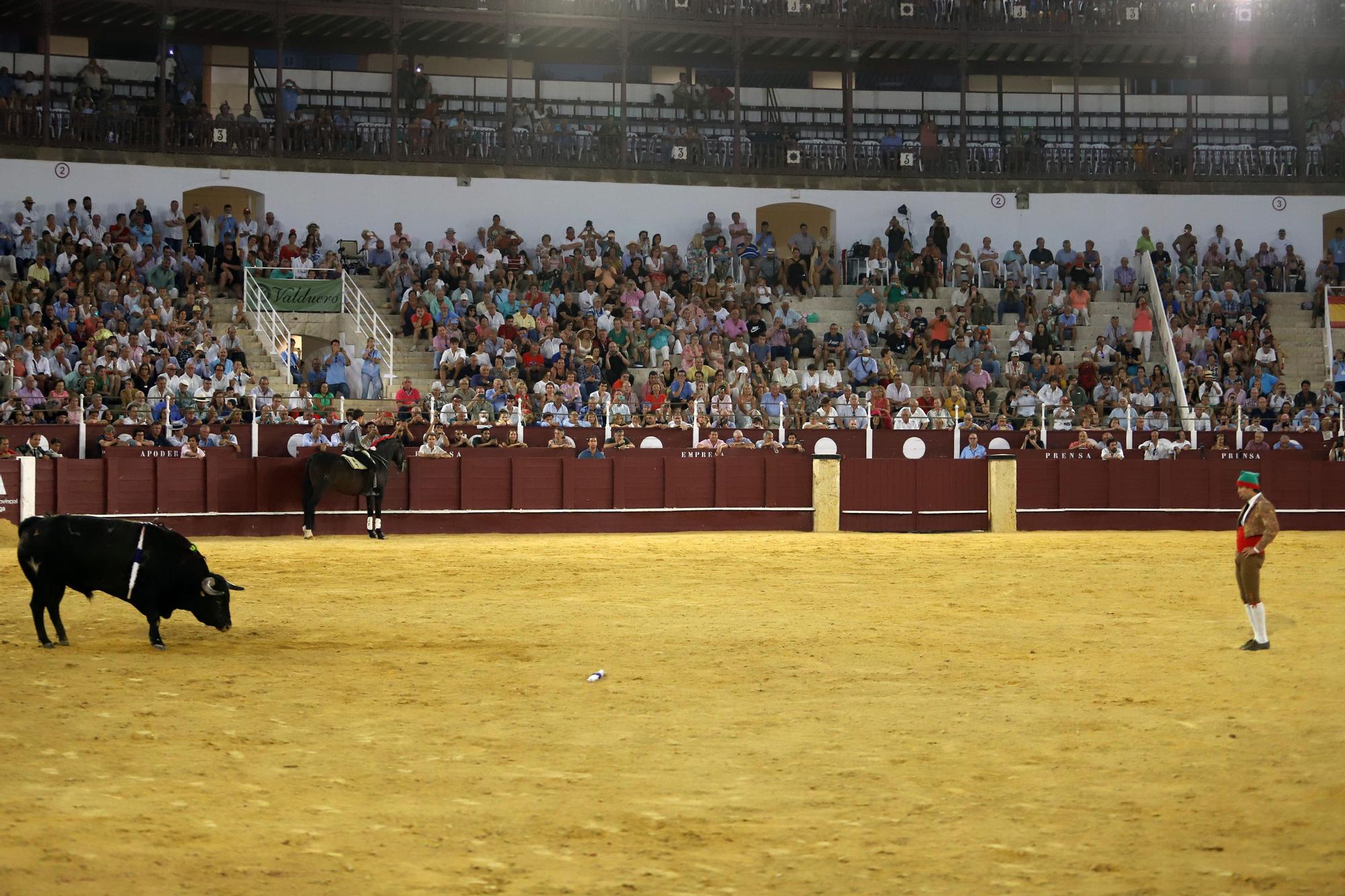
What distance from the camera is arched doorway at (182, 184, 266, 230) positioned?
2914cm

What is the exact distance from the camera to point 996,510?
2275cm

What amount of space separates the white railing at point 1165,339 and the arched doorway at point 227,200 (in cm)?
1698

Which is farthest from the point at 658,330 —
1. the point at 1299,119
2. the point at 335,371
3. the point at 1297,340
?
the point at 1299,119

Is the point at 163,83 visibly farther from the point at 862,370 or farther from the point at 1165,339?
the point at 1165,339

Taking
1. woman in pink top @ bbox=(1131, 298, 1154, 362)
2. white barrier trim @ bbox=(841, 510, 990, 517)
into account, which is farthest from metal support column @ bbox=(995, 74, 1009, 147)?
white barrier trim @ bbox=(841, 510, 990, 517)

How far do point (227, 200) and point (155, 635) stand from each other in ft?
68.9

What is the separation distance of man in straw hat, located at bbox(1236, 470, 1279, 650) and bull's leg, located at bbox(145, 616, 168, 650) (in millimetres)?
7591

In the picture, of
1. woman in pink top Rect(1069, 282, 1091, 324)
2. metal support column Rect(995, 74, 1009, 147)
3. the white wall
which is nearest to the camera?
the white wall

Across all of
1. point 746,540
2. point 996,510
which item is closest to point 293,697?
point 746,540

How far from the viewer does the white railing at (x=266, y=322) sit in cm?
2395

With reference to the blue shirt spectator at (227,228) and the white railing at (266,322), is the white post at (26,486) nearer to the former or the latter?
the white railing at (266,322)

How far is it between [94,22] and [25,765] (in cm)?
2680

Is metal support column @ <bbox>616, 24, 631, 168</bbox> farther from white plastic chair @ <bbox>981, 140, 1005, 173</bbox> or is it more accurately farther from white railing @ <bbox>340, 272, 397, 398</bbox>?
white plastic chair @ <bbox>981, 140, 1005, 173</bbox>

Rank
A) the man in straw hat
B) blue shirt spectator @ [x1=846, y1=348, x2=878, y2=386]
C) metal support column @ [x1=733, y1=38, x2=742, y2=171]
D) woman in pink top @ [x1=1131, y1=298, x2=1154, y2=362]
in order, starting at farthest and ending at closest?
metal support column @ [x1=733, y1=38, x2=742, y2=171] → woman in pink top @ [x1=1131, y1=298, x2=1154, y2=362] → blue shirt spectator @ [x1=846, y1=348, x2=878, y2=386] → the man in straw hat
